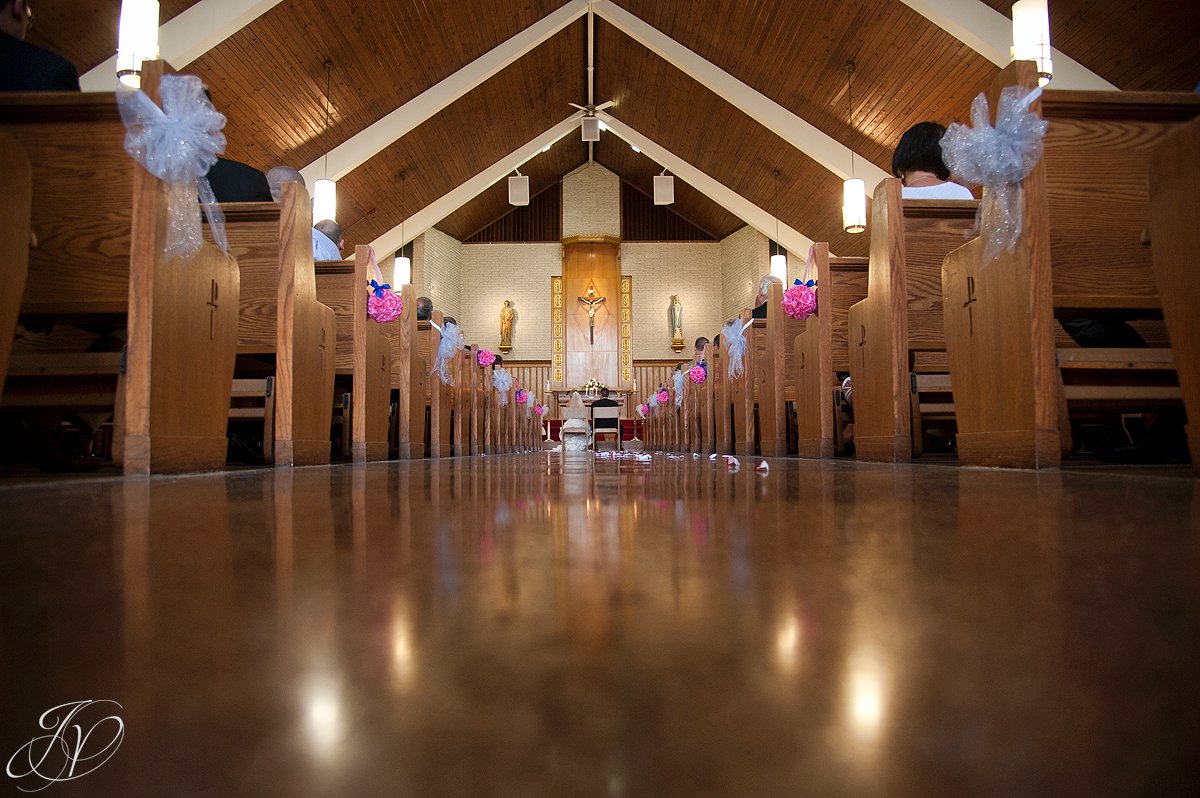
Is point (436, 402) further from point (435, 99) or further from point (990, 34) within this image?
point (990, 34)

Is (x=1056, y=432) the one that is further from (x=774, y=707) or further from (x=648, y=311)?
(x=648, y=311)

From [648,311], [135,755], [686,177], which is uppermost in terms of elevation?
[686,177]

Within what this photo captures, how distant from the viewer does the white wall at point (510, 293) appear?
1334 centimetres

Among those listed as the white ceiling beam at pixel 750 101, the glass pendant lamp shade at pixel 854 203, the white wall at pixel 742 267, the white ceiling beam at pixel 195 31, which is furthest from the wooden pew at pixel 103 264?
the white wall at pixel 742 267

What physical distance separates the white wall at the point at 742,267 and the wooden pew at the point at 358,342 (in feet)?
28.8

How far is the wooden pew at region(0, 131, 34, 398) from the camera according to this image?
1.44 meters

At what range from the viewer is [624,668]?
0.18 m

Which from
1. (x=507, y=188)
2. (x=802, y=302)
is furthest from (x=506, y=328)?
(x=802, y=302)

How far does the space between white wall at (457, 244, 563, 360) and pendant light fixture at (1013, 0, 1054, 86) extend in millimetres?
9875

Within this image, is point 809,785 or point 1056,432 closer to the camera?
point 809,785

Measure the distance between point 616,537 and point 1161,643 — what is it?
0.92 ft

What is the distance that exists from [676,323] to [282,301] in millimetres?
10946

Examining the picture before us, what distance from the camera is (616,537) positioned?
44 cm

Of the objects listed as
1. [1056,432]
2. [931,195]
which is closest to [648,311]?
[931,195]
